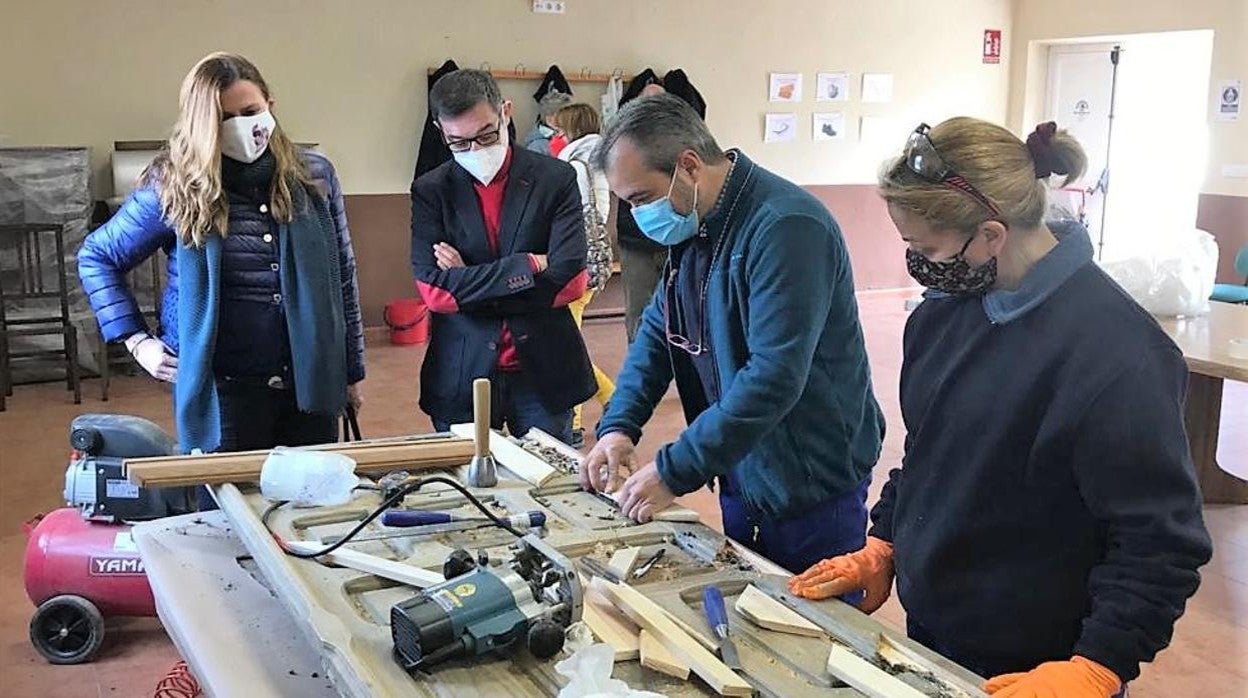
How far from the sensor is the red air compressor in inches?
110

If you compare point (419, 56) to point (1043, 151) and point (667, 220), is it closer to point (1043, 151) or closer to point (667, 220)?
point (667, 220)

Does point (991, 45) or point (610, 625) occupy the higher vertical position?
point (991, 45)

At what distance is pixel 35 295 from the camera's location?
5.40 meters

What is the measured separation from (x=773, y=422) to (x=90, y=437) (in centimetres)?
182

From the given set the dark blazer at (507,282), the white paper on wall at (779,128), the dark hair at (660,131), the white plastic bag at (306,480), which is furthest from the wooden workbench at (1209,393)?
the white paper on wall at (779,128)

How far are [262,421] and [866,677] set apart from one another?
159 cm

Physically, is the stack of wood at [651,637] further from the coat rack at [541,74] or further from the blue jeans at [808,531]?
the coat rack at [541,74]

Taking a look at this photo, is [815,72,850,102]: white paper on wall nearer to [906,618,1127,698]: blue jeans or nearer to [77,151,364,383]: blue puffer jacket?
[77,151,364,383]: blue puffer jacket

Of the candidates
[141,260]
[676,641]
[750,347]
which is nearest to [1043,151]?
[750,347]

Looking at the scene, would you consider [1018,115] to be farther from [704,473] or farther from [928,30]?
[704,473]

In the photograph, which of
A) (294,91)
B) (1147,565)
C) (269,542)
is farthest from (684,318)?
(294,91)

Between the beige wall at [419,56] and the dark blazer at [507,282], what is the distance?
360cm

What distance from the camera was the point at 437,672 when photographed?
4.25ft

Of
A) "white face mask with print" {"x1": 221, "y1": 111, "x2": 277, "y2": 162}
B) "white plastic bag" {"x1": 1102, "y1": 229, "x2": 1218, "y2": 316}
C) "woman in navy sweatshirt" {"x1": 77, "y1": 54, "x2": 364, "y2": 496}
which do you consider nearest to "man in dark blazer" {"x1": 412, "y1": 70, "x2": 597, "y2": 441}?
"woman in navy sweatshirt" {"x1": 77, "y1": 54, "x2": 364, "y2": 496}
